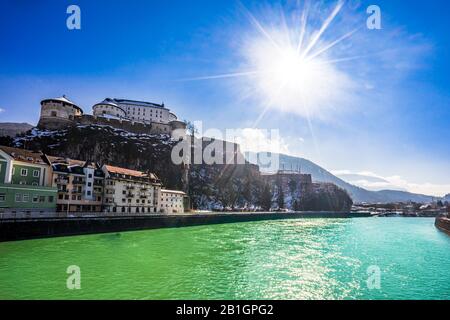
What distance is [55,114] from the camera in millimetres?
87312

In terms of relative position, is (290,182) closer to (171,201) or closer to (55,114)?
(171,201)

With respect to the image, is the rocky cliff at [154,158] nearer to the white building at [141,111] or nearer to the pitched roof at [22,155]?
the white building at [141,111]

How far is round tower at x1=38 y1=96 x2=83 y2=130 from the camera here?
3393 inches

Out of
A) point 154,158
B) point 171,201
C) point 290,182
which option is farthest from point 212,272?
point 290,182

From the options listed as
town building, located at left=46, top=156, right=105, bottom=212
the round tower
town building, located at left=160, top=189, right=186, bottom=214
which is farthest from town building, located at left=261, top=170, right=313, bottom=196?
town building, located at left=46, top=156, right=105, bottom=212

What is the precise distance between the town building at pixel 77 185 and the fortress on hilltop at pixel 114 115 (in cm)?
4283

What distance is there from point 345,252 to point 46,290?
1197 inches

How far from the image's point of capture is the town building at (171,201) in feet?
234

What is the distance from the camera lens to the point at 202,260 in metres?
25.7

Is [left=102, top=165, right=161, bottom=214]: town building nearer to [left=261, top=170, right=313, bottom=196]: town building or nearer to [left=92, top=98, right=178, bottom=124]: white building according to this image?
[left=92, top=98, right=178, bottom=124]: white building

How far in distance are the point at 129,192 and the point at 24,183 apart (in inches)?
809

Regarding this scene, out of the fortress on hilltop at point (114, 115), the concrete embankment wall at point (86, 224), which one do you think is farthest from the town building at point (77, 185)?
the fortress on hilltop at point (114, 115)
